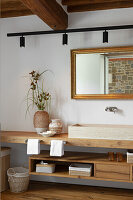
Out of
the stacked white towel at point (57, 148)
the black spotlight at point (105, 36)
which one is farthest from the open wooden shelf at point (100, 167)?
the black spotlight at point (105, 36)

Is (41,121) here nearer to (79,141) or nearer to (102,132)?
(79,141)

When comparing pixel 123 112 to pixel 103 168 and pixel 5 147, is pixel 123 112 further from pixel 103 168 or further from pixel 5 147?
pixel 5 147

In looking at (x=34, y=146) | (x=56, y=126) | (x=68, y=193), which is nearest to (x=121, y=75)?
(x=56, y=126)

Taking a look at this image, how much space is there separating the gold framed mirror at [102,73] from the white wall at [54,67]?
0.10 meters

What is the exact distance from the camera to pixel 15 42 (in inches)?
163

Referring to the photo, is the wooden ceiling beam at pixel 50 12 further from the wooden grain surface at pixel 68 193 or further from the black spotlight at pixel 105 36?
the wooden grain surface at pixel 68 193

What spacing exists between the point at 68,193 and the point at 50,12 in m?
2.26

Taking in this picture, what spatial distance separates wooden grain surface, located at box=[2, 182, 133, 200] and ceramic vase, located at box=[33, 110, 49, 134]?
78cm

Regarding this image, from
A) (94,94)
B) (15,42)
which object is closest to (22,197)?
(94,94)

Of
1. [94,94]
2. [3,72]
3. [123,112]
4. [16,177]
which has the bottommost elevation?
[16,177]

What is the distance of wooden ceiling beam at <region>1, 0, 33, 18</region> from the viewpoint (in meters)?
3.71

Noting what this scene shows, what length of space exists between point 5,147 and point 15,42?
159cm

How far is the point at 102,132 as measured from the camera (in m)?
3.26

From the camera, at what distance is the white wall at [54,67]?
3705mm
